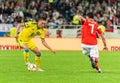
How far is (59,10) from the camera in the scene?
42.5 metres

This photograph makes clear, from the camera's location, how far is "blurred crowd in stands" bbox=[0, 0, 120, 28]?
132ft

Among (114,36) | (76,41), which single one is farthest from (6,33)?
(114,36)

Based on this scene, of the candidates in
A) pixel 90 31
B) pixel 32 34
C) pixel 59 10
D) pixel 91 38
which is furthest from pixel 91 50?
pixel 59 10

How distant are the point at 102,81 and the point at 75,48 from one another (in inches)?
807

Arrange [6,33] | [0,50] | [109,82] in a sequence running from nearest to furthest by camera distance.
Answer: [109,82]
[0,50]
[6,33]

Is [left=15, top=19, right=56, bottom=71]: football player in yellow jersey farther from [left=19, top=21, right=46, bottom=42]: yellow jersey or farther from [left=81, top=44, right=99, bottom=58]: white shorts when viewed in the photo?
[left=81, top=44, right=99, bottom=58]: white shorts

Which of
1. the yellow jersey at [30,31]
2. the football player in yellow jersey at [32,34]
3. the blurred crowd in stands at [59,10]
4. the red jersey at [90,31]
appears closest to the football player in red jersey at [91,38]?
the red jersey at [90,31]

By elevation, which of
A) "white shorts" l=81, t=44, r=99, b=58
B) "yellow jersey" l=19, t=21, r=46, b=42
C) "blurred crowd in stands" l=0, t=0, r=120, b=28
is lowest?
"blurred crowd in stands" l=0, t=0, r=120, b=28

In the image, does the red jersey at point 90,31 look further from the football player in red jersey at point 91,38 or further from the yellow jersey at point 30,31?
the yellow jersey at point 30,31

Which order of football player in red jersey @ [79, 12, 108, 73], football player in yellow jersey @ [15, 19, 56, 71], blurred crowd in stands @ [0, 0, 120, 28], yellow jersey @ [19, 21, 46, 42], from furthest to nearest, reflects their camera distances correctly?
blurred crowd in stands @ [0, 0, 120, 28]
yellow jersey @ [19, 21, 46, 42]
football player in yellow jersey @ [15, 19, 56, 71]
football player in red jersey @ [79, 12, 108, 73]

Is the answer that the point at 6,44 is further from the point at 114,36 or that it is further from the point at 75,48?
the point at 114,36

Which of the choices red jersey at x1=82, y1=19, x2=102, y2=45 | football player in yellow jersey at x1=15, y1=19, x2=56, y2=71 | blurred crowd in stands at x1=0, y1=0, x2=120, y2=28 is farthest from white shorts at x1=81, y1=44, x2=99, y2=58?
blurred crowd in stands at x1=0, y1=0, x2=120, y2=28

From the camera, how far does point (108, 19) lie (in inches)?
1636

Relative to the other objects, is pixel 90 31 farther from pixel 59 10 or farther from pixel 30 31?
pixel 59 10
